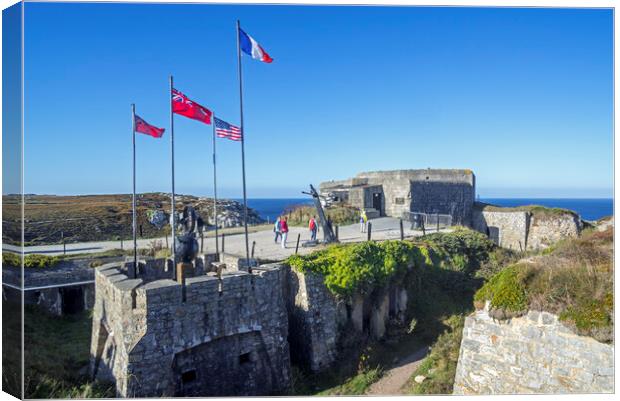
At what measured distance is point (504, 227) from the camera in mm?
27219

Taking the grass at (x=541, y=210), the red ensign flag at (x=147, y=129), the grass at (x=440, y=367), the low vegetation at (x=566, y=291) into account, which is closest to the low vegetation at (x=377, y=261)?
the grass at (x=440, y=367)

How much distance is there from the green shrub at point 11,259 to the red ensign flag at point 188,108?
4.35 m

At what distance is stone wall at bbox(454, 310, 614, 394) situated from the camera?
22.1ft

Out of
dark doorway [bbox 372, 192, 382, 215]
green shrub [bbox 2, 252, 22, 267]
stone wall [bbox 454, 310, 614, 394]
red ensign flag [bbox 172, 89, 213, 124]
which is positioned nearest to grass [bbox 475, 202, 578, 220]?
dark doorway [bbox 372, 192, 382, 215]

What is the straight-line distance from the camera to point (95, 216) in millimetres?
23594

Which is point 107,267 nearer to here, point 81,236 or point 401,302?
point 401,302

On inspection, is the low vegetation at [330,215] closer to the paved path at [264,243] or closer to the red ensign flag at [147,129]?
the paved path at [264,243]

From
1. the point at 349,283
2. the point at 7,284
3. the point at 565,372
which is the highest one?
the point at 7,284

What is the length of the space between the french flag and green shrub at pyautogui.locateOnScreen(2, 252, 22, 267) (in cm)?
619

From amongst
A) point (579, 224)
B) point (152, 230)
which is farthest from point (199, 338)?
point (579, 224)

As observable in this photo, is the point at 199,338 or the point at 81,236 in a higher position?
the point at 81,236

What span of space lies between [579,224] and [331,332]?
786 inches

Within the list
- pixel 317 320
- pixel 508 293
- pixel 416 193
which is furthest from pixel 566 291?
pixel 416 193

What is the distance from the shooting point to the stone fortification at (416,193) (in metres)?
28.2
